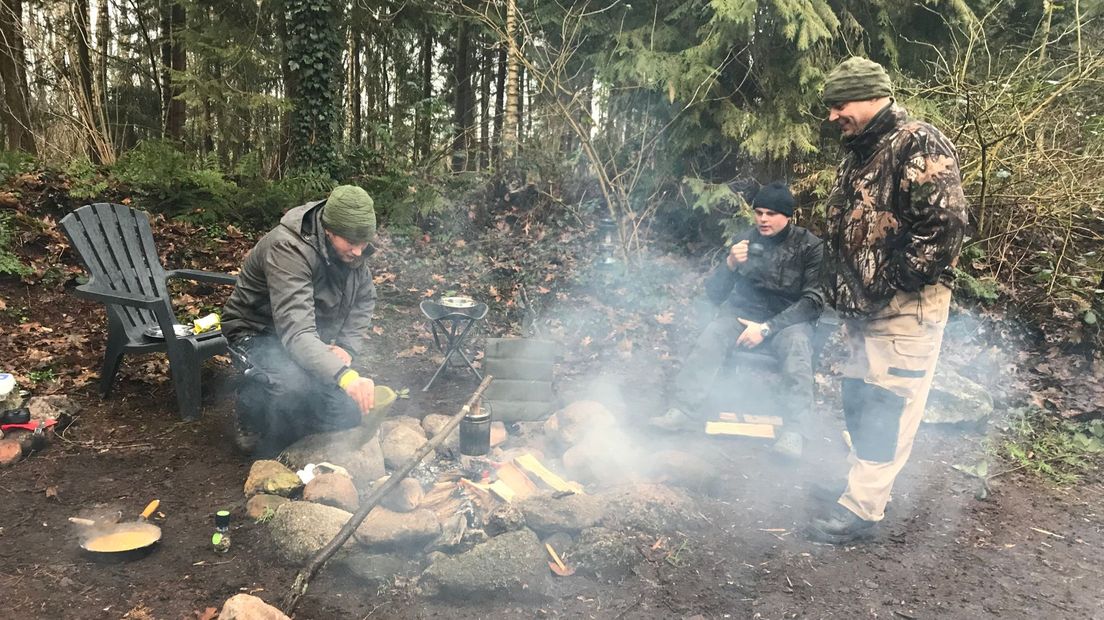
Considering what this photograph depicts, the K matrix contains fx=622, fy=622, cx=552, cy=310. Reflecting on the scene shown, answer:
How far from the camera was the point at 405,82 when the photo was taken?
13008mm

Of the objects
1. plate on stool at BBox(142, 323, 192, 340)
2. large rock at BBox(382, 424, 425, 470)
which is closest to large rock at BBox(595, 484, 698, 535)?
large rock at BBox(382, 424, 425, 470)

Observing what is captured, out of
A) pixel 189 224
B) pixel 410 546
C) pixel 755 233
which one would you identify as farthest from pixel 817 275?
pixel 189 224

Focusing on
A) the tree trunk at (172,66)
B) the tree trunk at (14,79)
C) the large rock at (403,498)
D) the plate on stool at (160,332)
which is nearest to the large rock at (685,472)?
the large rock at (403,498)

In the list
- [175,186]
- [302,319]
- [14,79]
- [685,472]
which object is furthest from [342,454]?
[14,79]

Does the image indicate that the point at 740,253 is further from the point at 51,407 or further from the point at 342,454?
the point at 51,407

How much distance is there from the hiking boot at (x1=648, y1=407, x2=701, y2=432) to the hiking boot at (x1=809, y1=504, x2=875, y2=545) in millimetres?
1199

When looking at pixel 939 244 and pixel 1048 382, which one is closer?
pixel 939 244

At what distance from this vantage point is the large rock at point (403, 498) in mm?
2939

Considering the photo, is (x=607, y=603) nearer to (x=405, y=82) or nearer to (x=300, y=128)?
(x=300, y=128)

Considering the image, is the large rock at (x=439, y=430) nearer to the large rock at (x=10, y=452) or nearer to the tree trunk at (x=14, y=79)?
the large rock at (x=10, y=452)

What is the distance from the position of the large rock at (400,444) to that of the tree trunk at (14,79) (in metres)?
9.34

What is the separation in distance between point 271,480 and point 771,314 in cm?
322

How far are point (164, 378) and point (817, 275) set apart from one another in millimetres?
4477

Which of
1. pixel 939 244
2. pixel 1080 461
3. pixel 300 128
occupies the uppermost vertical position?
pixel 300 128
